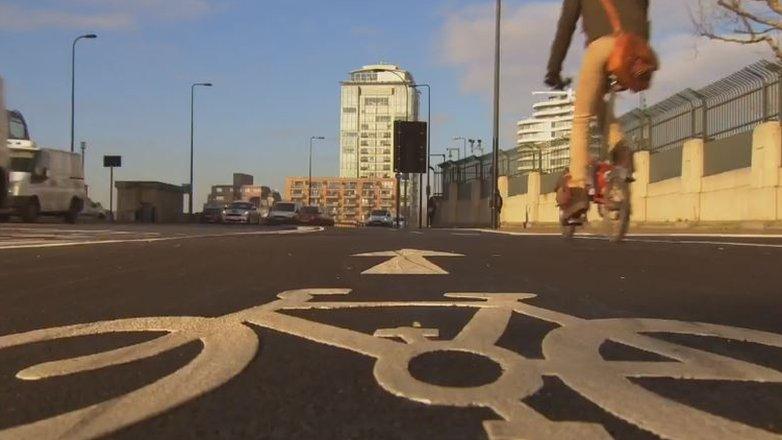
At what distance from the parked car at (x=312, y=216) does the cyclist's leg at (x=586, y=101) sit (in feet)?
140

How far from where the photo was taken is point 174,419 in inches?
90.0

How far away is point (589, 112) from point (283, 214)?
4361 cm

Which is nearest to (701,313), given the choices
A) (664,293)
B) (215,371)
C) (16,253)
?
(664,293)

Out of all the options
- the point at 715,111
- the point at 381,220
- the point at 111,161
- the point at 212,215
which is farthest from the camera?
the point at 111,161

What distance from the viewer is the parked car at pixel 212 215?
165 feet

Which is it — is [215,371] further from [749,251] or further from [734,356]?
[749,251]

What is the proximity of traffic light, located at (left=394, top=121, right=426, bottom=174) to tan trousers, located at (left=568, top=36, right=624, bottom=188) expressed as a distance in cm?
4746

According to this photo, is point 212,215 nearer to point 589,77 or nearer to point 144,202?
point 144,202

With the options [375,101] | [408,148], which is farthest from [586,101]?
[375,101]

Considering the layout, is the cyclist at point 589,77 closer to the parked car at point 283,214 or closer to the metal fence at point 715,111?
the metal fence at point 715,111

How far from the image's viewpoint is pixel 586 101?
4457 mm

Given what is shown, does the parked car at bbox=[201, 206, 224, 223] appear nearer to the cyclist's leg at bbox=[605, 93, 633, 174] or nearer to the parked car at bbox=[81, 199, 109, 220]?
the parked car at bbox=[81, 199, 109, 220]

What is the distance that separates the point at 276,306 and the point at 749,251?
6.10 metres

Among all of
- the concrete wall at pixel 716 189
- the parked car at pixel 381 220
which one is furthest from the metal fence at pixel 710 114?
the parked car at pixel 381 220
